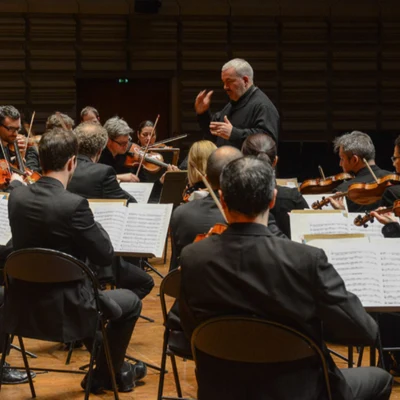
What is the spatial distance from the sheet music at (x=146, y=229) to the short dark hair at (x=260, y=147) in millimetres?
588

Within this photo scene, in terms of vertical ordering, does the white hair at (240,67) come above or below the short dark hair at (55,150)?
above

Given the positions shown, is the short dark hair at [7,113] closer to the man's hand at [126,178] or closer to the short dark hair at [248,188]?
the man's hand at [126,178]

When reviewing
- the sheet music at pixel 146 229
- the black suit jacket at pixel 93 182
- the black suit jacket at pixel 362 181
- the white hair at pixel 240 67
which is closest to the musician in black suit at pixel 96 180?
the black suit jacket at pixel 93 182

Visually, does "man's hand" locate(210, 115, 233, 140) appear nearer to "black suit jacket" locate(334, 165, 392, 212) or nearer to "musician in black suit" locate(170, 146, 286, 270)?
"black suit jacket" locate(334, 165, 392, 212)

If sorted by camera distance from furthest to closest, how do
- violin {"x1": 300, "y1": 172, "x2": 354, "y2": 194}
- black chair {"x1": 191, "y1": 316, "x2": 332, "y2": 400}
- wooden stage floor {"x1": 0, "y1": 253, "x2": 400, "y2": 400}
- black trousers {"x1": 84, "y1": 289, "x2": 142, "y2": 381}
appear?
violin {"x1": 300, "y1": 172, "x2": 354, "y2": 194} < wooden stage floor {"x1": 0, "y1": 253, "x2": 400, "y2": 400} < black trousers {"x1": 84, "y1": 289, "x2": 142, "y2": 381} < black chair {"x1": 191, "y1": 316, "x2": 332, "y2": 400}

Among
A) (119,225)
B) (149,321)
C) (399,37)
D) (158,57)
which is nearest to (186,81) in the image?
(158,57)

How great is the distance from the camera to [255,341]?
2.12 meters

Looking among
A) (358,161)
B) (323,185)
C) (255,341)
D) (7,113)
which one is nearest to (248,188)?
(255,341)

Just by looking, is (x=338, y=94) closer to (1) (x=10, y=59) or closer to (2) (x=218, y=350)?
(1) (x=10, y=59)

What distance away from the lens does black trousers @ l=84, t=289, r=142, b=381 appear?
347 cm

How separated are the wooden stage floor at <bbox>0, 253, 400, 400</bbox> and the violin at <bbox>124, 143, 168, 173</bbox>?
2152 mm

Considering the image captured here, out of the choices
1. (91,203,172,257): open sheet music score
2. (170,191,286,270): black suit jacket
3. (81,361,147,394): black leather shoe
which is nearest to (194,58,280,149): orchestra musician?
(91,203,172,257): open sheet music score

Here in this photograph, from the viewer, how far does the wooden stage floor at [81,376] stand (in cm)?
358

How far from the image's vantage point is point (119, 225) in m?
3.64
